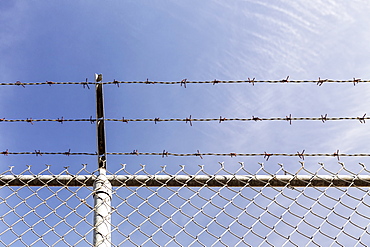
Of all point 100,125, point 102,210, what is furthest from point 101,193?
point 100,125

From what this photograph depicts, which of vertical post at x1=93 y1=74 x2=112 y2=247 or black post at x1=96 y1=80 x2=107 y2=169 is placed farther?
black post at x1=96 y1=80 x2=107 y2=169

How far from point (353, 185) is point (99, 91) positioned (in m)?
1.88

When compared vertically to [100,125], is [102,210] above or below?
below

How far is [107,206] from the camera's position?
2637 millimetres

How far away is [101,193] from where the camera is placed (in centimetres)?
267

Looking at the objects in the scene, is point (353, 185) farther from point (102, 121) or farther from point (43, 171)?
point (43, 171)

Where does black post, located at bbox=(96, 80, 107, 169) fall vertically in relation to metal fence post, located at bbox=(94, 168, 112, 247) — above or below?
above

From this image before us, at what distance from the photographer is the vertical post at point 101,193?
8.21 ft

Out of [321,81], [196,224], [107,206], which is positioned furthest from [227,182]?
[321,81]

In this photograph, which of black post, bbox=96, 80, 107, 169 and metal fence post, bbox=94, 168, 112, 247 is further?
black post, bbox=96, 80, 107, 169

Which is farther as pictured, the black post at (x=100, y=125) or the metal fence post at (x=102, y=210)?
the black post at (x=100, y=125)

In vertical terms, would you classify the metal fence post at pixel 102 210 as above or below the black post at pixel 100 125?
below

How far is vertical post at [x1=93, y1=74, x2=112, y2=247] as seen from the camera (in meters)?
2.50

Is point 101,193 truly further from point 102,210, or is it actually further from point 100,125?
point 100,125
